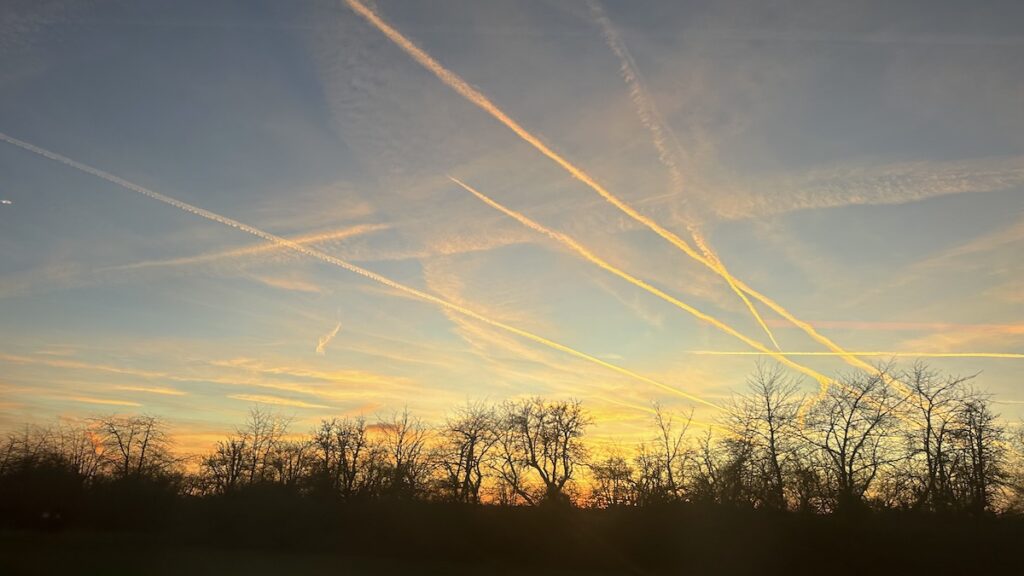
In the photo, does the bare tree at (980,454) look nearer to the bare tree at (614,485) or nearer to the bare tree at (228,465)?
the bare tree at (614,485)

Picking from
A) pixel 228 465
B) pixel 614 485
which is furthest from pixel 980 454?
pixel 228 465

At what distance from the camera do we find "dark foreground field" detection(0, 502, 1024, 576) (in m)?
33.0

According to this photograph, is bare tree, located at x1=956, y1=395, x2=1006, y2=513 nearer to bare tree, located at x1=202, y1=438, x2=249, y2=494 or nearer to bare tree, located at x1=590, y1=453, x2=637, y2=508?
bare tree, located at x1=590, y1=453, x2=637, y2=508

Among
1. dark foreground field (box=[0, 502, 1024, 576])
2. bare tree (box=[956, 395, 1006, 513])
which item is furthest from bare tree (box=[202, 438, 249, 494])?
bare tree (box=[956, 395, 1006, 513])

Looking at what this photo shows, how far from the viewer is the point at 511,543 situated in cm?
4184

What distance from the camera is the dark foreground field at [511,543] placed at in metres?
33.0

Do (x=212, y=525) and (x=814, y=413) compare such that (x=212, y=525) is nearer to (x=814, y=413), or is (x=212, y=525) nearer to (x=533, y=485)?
(x=533, y=485)

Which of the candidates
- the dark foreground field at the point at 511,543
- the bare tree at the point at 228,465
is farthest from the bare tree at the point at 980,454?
the bare tree at the point at 228,465

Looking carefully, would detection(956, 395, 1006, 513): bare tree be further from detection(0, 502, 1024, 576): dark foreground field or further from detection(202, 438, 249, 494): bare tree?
detection(202, 438, 249, 494): bare tree

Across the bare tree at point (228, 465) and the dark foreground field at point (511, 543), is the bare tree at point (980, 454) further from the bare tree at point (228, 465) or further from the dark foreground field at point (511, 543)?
the bare tree at point (228, 465)

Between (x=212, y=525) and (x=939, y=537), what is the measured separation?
153 ft

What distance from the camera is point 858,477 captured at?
131 feet

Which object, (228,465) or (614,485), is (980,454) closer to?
(614,485)

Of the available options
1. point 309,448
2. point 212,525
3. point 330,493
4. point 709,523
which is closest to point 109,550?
point 212,525
